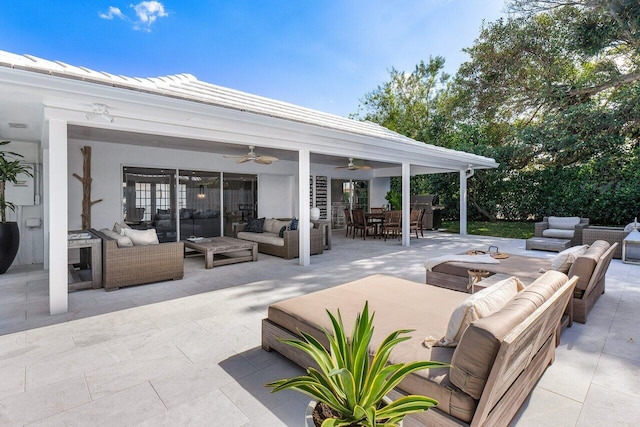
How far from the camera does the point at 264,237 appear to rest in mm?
7656

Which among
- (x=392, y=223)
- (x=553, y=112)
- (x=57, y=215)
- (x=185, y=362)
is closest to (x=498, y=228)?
(x=553, y=112)

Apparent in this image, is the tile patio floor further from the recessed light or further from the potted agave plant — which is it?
the recessed light

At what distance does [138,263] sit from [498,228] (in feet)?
40.0

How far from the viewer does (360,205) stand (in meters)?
13.7

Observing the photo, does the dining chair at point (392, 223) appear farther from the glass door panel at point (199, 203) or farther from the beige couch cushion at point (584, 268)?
the beige couch cushion at point (584, 268)

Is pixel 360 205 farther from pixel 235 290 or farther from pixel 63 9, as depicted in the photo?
pixel 63 9

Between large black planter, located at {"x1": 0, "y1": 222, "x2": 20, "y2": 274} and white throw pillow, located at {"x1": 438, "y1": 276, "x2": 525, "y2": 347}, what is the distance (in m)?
7.22

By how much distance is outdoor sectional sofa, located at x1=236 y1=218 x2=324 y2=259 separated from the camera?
23.2ft

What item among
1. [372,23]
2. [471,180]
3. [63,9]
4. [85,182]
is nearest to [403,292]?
[85,182]

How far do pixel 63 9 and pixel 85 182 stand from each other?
4616 mm

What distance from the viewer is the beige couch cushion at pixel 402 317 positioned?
5.28ft

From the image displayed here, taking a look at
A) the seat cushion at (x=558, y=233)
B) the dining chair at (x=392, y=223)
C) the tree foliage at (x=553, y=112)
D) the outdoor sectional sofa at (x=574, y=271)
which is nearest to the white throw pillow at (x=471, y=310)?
the outdoor sectional sofa at (x=574, y=271)

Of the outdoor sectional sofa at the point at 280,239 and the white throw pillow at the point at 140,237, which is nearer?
the white throw pillow at the point at 140,237

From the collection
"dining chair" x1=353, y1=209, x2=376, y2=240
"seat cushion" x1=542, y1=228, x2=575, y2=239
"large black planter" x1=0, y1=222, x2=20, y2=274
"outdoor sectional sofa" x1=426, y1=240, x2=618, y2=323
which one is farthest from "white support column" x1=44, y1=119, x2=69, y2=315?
"seat cushion" x1=542, y1=228, x2=575, y2=239
